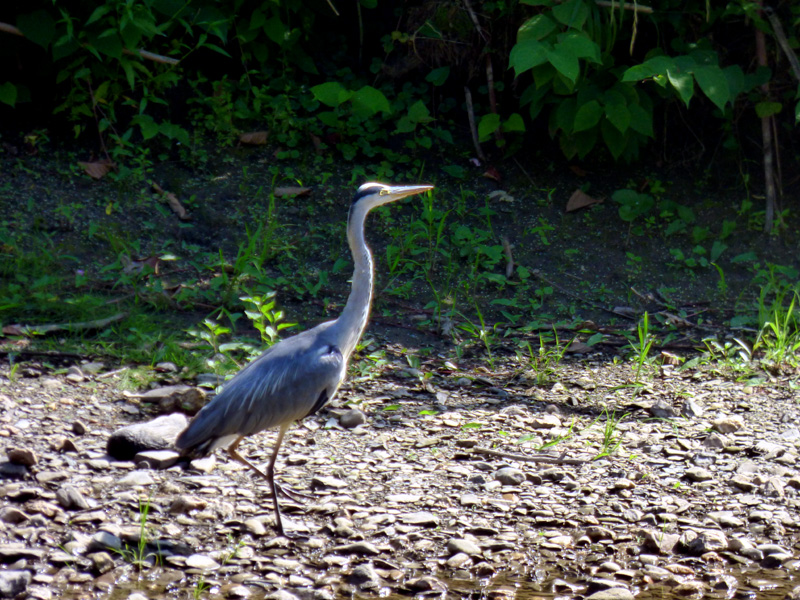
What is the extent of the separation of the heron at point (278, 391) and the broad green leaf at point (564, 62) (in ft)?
8.48

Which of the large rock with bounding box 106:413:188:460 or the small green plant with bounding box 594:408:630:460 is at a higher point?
the large rock with bounding box 106:413:188:460

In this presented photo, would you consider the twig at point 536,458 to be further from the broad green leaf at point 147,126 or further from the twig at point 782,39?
the broad green leaf at point 147,126

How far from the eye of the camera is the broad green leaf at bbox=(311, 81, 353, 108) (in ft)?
23.9

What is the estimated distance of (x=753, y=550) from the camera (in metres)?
3.79

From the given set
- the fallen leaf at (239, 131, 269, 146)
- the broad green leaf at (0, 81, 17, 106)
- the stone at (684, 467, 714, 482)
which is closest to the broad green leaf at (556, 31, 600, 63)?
the fallen leaf at (239, 131, 269, 146)

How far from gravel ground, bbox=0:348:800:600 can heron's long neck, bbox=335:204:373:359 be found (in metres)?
0.58

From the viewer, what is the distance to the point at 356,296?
450 cm

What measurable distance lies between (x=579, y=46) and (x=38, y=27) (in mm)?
3993

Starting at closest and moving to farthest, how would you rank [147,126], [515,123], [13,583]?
[13,583]
[147,126]
[515,123]

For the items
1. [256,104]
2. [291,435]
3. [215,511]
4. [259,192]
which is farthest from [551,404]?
[256,104]

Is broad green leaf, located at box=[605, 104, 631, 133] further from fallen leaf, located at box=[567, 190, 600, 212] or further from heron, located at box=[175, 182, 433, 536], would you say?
heron, located at box=[175, 182, 433, 536]

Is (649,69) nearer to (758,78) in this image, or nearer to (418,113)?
(758,78)

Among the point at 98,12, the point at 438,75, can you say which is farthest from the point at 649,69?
the point at 98,12

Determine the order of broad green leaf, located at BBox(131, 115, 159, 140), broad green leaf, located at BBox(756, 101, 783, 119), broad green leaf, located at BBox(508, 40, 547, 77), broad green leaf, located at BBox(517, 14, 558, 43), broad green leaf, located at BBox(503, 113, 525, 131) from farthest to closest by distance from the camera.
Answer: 1. broad green leaf, located at BBox(503, 113, 525, 131)
2. broad green leaf, located at BBox(131, 115, 159, 140)
3. broad green leaf, located at BBox(756, 101, 783, 119)
4. broad green leaf, located at BBox(517, 14, 558, 43)
5. broad green leaf, located at BBox(508, 40, 547, 77)
